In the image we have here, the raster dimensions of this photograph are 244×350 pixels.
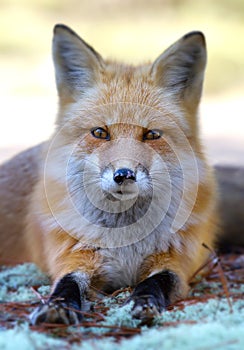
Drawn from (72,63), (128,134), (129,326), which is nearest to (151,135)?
(128,134)

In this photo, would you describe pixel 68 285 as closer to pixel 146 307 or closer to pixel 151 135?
pixel 146 307

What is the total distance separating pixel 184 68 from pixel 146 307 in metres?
1.61

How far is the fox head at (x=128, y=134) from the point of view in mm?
3088

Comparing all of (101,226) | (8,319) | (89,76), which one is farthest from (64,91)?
(8,319)

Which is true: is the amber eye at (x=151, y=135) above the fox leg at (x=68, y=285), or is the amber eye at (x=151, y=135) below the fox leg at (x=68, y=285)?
above

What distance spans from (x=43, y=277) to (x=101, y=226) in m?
0.70

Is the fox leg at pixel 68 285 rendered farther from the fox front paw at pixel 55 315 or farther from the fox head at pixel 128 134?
the fox head at pixel 128 134

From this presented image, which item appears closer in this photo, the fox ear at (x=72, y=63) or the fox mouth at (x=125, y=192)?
the fox mouth at (x=125, y=192)

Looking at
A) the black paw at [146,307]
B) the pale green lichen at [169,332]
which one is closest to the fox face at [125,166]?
the black paw at [146,307]

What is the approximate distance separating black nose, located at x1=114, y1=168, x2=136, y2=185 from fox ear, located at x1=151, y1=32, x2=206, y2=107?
2.86 feet

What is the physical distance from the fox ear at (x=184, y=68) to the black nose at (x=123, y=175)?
2.86 feet

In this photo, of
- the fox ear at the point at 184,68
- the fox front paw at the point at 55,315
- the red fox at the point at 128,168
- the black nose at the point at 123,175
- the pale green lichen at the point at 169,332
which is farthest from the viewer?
the fox ear at the point at 184,68

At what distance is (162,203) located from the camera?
3271 millimetres

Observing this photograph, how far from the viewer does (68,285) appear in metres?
2.84
